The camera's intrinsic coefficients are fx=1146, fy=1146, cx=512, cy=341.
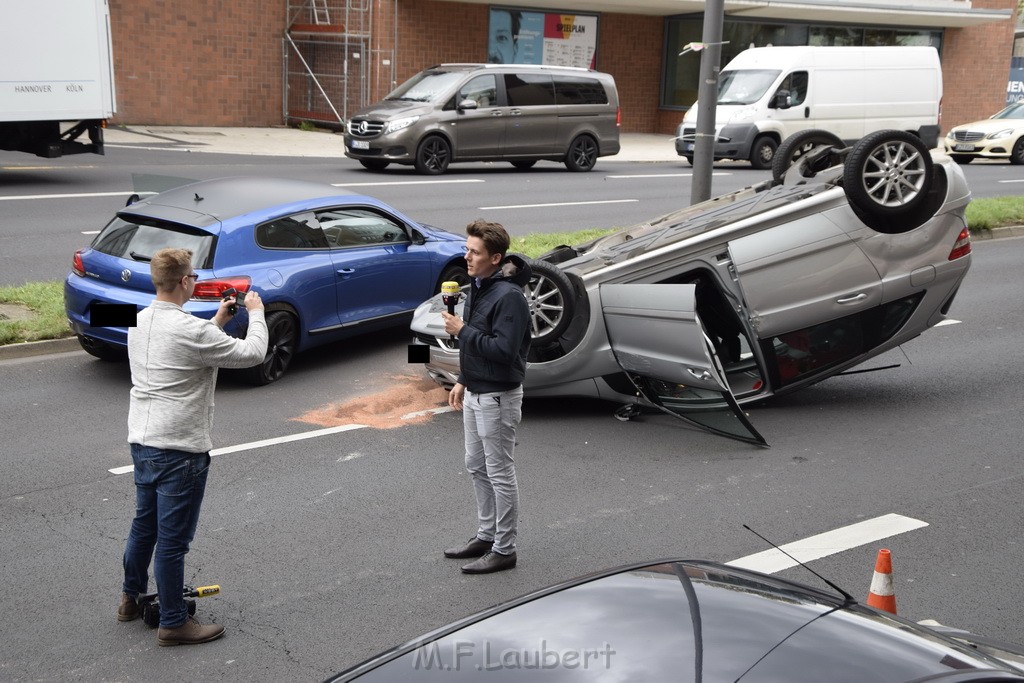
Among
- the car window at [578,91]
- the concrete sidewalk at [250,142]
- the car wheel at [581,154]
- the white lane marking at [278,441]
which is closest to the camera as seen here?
the white lane marking at [278,441]

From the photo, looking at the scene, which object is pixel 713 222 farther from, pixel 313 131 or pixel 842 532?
pixel 313 131

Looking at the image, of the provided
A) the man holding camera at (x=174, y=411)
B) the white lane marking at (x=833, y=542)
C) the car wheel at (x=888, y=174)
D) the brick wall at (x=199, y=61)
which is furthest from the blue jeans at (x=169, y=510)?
the brick wall at (x=199, y=61)

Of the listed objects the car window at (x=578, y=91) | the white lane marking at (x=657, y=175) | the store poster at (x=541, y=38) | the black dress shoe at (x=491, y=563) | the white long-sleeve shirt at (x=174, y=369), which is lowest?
the white lane marking at (x=657, y=175)

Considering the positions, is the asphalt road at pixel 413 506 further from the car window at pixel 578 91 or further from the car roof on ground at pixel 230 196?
the car window at pixel 578 91

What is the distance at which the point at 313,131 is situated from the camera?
3052cm

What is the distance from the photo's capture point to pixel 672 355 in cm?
766

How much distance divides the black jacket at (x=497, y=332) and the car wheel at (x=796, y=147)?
15.0 ft

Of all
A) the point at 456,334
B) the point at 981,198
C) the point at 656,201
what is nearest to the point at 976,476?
the point at 456,334

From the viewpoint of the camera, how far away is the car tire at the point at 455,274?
35.2 ft

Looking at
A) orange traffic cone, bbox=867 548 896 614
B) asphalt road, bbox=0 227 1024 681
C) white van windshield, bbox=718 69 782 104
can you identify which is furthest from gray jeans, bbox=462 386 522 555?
white van windshield, bbox=718 69 782 104

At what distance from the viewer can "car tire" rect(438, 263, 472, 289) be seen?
10.7 metres

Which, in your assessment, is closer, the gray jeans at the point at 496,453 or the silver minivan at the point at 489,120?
the gray jeans at the point at 496,453

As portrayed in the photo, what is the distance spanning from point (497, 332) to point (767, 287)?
3192mm

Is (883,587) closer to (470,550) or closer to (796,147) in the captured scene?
(470,550)
